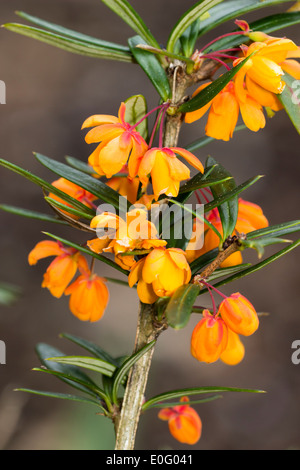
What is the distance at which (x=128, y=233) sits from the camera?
2.13 ft

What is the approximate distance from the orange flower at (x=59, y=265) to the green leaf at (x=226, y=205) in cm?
27

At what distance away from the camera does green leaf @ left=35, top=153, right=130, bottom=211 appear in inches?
29.4

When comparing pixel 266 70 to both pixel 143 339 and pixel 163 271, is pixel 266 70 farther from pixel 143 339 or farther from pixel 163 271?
pixel 143 339

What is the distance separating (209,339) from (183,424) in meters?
0.37

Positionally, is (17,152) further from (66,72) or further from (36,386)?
(36,386)

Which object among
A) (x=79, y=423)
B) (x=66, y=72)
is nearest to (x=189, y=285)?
(x=79, y=423)

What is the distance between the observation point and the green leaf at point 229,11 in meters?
0.79

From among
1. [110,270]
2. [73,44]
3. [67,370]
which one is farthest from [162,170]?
[110,270]

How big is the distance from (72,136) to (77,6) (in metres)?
0.60

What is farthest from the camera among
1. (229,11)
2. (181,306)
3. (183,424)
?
(183,424)

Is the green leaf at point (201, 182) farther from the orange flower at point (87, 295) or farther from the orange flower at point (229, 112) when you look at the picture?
the orange flower at point (87, 295)

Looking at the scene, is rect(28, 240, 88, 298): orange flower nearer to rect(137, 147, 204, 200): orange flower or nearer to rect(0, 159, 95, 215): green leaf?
rect(0, 159, 95, 215): green leaf

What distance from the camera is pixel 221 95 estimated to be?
0.68 metres

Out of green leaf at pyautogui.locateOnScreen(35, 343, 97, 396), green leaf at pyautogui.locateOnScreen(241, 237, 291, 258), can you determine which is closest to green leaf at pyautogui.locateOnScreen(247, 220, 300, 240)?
green leaf at pyautogui.locateOnScreen(241, 237, 291, 258)
